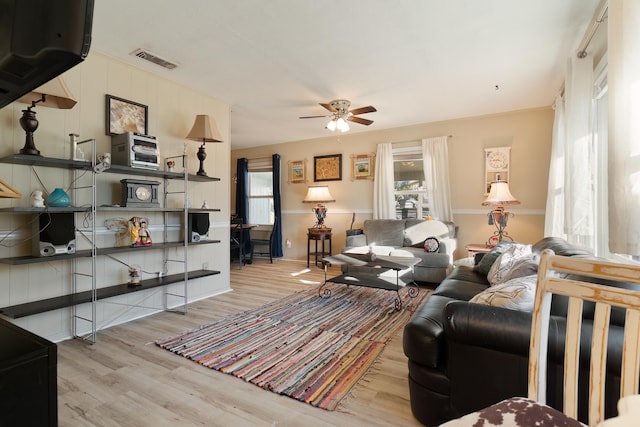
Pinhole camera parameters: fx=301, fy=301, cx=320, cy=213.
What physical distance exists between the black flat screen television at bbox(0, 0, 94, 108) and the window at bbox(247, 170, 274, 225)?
6.00 metres

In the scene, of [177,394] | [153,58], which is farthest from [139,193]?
[177,394]

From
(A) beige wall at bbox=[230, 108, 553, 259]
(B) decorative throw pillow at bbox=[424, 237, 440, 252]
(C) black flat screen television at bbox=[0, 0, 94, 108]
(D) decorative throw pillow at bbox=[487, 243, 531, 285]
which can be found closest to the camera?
(C) black flat screen television at bbox=[0, 0, 94, 108]

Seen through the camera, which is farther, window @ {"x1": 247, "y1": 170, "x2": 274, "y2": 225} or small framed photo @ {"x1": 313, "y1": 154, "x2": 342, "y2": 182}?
window @ {"x1": 247, "y1": 170, "x2": 274, "y2": 225}

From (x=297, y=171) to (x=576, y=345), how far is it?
5635 mm

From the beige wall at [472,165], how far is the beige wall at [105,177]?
2484mm

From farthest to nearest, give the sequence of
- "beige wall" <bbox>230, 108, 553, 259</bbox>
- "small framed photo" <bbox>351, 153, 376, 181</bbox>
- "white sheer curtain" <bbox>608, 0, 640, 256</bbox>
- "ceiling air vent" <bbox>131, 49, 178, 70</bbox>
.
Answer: "small framed photo" <bbox>351, 153, 376, 181</bbox>, "beige wall" <bbox>230, 108, 553, 259</bbox>, "ceiling air vent" <bbox>131, 49, 178, 70</bbox>, "white sheer curtain" <bbox>608, 0, 640, 256</bbox>

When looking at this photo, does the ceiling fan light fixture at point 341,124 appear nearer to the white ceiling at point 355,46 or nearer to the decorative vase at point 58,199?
the white ceiling at point 355,46

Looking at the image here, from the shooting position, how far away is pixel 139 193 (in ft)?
9.20

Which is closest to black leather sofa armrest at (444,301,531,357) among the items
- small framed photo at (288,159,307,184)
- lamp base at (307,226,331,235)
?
lamp base at (307,226,331,235)

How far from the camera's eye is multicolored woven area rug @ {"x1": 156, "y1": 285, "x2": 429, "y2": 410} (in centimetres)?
186

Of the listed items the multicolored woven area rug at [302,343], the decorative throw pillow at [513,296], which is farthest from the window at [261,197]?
the decorative throw pillow at [513,296]

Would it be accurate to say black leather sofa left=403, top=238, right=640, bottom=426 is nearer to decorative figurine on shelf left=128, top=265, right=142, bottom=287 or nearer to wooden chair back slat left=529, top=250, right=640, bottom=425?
wooden chair back slat left=529, top=250, right=640, bottom=425

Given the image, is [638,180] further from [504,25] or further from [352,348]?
[352,348]

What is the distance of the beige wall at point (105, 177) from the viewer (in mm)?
2258
